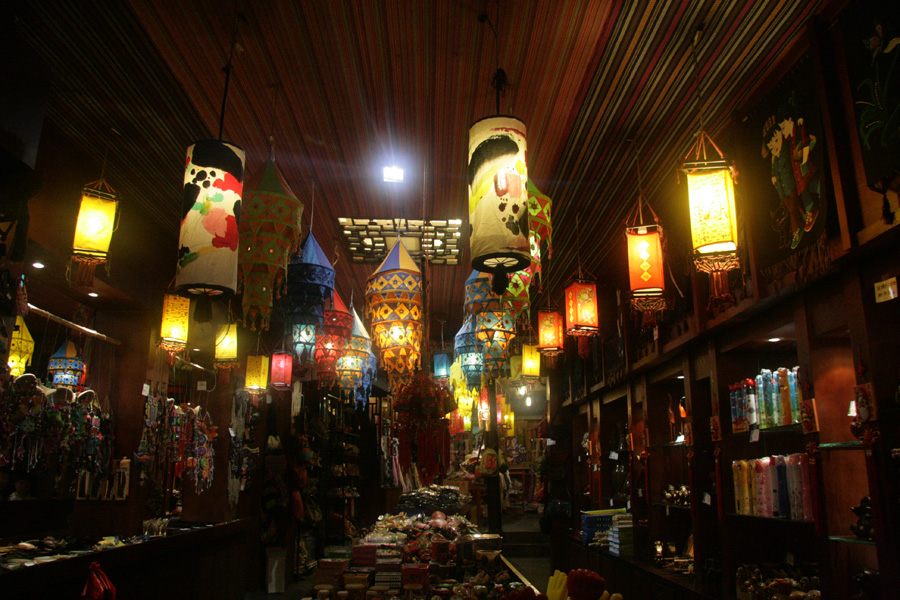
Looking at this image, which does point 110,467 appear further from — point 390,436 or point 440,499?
point 390,436

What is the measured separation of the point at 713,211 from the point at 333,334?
347 centimetres

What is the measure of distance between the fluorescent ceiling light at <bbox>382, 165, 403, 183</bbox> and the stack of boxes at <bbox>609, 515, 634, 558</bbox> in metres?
4.42

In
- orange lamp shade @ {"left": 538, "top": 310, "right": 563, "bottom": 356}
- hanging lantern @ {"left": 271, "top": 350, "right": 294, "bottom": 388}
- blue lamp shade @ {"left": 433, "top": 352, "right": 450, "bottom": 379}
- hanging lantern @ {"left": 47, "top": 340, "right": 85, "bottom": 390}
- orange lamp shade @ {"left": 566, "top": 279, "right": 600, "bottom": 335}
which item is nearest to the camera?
orange lamp shade @ {"left": 566, "top": 279, "right": 600, "bottom": 335}

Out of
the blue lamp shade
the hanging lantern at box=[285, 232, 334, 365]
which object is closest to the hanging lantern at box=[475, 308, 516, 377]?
the hanging lantern at box=[285, 232, 334, 365]

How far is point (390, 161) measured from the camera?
4801 mm

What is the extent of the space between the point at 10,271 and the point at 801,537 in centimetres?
566

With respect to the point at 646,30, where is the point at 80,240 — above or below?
below

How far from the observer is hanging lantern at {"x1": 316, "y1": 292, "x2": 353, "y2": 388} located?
5.33m

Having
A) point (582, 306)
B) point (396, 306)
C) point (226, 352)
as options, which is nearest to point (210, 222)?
point (396, 306)

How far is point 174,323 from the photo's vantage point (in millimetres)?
5375

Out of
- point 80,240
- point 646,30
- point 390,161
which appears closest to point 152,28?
point 80,240

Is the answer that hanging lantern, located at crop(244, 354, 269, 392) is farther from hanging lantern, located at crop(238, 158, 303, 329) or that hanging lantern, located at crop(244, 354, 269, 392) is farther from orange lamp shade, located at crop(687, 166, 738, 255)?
orange lamp shade, located at crop(687, 166, 738, 255)

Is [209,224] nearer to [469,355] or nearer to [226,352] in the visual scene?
[226,352]

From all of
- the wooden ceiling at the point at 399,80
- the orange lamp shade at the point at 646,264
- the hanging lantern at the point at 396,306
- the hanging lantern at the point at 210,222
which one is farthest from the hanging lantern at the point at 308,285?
the orange lamp shade at the point at 646,264
